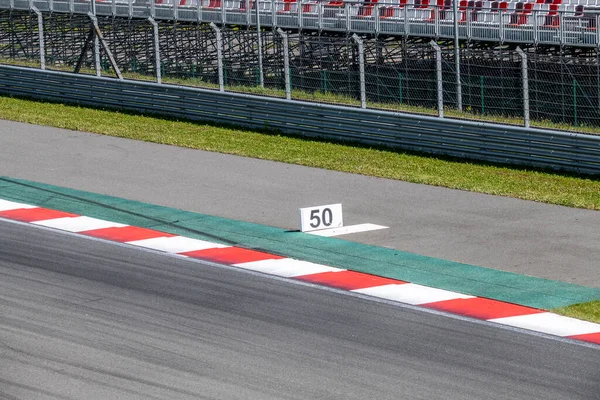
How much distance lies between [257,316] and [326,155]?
8.86 meters

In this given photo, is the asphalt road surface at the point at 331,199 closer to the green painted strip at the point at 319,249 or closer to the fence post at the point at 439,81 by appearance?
the green painted strip at the point at 319,249

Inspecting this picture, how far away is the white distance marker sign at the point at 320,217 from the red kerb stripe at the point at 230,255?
1.06 meters

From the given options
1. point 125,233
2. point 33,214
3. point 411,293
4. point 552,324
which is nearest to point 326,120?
point 33,214

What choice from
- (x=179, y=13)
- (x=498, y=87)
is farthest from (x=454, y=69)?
(x=179, y=13)

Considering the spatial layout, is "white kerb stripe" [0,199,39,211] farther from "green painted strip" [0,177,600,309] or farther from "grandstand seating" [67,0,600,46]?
"grandstand seating" [67,0,600,46]

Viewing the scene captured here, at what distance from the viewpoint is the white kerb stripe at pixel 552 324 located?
10.8 meters

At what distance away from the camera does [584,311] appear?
11305mm

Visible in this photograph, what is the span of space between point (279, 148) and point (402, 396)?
11734 millimetres

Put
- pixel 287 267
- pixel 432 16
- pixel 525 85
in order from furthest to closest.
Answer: pixel 432 16 → pixel 525 85 → pixel 287 267

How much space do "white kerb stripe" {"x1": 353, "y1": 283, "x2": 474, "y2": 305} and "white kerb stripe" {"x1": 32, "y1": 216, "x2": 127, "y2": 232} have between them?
172 inches

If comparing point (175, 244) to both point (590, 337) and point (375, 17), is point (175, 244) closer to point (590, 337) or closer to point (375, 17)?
point (590, 337)

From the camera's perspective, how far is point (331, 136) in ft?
69.0

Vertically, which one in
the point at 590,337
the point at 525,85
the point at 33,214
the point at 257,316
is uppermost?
the point at 525,85

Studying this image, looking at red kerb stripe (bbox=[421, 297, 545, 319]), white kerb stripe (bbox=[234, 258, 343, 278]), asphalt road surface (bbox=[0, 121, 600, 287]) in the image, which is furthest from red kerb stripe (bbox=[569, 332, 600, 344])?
white kerb stripe (bbox=[234, 258, 343, 278])
